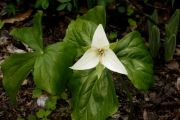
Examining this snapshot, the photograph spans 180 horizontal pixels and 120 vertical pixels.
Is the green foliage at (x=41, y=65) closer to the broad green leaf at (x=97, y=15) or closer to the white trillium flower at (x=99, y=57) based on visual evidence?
the white trillium flower at (x=99, y=57)

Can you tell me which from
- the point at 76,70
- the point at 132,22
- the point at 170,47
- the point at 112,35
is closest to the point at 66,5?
Result: the point at 112,35

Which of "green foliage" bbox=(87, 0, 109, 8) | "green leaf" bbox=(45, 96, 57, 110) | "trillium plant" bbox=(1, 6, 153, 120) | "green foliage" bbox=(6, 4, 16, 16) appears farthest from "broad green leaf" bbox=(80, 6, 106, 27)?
"green foliage" bbox=(6, 4, 16, 16)

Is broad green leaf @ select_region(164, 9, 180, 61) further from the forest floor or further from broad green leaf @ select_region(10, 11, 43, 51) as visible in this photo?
broad green leaf @ select_region(10, 11, 43, 51)

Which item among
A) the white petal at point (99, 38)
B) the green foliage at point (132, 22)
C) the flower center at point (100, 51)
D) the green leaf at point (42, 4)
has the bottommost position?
the green foliage at point (132, 22)

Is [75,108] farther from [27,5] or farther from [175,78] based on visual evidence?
[27,5]

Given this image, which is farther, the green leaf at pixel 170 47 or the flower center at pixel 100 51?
the green leaf at pixel 170 47

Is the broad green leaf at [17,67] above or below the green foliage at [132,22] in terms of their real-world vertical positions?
above

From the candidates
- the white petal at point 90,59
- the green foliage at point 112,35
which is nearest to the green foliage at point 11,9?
the green foliage at point 112,35

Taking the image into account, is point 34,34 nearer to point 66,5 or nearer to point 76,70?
point 76,70
